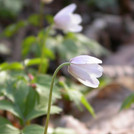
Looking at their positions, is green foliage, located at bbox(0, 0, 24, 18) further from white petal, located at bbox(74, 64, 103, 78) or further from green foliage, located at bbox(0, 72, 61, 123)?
white petal, located at bbox(74, 64, 103, 78)

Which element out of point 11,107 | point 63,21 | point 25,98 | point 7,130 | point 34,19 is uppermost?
point 34,19

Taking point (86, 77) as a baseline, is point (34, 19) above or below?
above

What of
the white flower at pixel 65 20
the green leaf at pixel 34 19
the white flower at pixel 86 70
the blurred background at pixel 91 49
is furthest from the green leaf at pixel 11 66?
the green leaf at pixel 34 19

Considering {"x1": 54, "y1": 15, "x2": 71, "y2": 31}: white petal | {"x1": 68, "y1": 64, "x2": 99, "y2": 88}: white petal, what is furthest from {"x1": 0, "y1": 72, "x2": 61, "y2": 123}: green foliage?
{"x1": 54, "y1": 15, "x2": 71, "y2": 31}: white petal

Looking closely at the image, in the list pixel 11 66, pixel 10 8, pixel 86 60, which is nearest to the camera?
pixel 86 60

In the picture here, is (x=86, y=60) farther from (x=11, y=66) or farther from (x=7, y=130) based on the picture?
(x=11, y=66)

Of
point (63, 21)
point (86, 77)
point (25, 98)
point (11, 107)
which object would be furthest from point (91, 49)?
point (86, 77)

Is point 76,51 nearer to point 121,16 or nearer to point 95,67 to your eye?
point 95,67

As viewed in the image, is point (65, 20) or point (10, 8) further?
point (10, 8)
